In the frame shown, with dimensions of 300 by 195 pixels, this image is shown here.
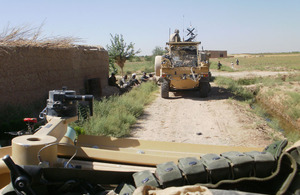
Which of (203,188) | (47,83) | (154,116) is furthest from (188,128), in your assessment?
(203,188)

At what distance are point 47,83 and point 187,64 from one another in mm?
6741

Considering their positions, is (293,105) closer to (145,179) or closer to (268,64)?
(145,179)

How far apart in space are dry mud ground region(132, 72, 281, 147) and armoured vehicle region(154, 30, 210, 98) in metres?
0.65

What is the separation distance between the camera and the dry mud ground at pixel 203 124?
7.50m

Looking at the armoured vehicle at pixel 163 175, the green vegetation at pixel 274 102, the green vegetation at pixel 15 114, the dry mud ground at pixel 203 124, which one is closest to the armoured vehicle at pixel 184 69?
the dry mud ground at pixel 203 124

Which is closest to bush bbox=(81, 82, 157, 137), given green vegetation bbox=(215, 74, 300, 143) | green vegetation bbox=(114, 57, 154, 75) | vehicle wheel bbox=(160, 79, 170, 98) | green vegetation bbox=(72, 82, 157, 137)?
green vegetation bbox=(72, 82, 157, 137)

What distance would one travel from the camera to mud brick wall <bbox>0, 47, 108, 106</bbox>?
7.47 meters

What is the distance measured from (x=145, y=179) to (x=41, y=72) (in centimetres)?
764

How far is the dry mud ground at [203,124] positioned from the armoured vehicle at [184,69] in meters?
0.65

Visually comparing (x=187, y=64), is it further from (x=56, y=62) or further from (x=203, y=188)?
(x=203, y=188)

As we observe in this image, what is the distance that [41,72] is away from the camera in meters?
8.91

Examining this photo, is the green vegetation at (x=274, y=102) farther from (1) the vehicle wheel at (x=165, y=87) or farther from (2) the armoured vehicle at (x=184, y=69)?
(1) the vehicle wheel at (x=165, y=87)

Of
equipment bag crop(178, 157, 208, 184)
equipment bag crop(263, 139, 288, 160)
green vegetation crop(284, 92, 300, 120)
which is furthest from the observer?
green vegetation crop(284, 92, 300, 120)

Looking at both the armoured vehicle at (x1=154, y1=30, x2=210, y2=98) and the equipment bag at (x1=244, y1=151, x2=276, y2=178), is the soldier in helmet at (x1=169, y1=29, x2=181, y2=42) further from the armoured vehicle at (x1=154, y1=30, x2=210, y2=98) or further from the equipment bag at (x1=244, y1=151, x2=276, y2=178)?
the equipment bag at (x1=244, y1=151, x2=276, y2=178)
